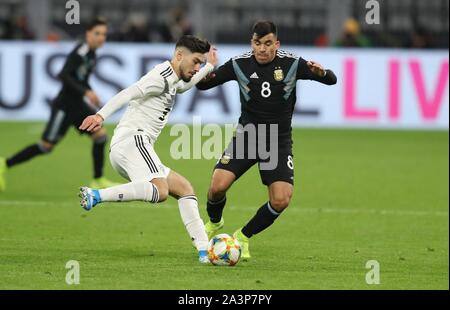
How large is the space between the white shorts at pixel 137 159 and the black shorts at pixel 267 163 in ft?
2.35

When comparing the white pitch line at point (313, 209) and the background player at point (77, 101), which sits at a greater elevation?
the background player at point (77, 101)

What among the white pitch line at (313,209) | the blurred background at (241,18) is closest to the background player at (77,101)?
the white pitch line at (313,209)

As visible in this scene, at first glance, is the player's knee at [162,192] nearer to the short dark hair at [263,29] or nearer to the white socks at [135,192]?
the white socks at [135,192]

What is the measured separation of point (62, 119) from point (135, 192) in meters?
5.28

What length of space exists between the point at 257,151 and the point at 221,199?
2.01ft

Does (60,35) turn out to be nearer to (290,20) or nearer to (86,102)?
(290,20)

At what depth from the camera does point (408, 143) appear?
20.2 metres

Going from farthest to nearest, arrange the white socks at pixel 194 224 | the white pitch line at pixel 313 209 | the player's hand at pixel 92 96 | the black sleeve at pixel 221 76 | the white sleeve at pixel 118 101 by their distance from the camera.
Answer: the player's hand at pixel 92 96 < the white pitch line at pixel 313 209 < the black sleeve at pixel 221 76 < the white socks at pixel 194 224 < the white sleeve at pixel 118 101

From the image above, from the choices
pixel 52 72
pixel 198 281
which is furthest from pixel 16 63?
pixel 198 281

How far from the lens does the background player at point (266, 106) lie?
30.6ft

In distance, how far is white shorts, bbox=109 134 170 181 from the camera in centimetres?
900

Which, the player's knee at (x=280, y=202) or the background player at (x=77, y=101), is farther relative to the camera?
the background player at (x=77, y=101)

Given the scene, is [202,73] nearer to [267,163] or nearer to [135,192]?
[267,163]

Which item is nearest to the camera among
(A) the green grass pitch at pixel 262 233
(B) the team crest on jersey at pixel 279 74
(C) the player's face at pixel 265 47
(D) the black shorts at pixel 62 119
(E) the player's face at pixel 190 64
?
(A) the green grass pitch at pixel 262 233
